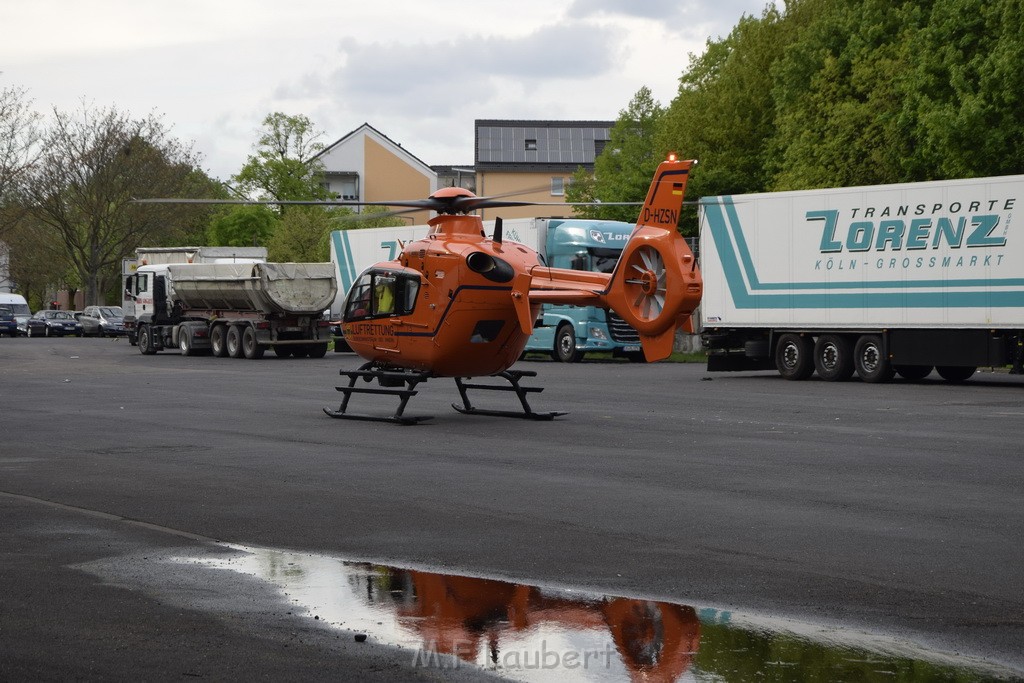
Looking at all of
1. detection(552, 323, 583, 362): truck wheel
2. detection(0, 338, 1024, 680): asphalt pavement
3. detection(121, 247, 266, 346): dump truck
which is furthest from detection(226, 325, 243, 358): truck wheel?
detection(0, 338, 1024, 680): asphalt pavement

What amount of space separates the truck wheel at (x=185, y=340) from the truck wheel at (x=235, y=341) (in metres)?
1.82

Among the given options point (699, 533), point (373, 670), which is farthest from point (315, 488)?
point (373, 670)

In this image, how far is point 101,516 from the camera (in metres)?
10.5

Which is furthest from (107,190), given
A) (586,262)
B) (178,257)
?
(586,262)

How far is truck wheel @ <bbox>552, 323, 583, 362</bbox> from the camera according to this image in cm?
3834

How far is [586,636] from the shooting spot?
6645 millimetres

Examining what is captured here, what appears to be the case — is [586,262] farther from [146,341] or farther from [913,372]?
[146,341]

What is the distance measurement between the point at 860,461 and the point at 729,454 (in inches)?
55.3

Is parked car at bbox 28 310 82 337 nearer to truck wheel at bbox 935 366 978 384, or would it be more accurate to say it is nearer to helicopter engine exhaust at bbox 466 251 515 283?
truck wheel at bbox 935 366 978 384

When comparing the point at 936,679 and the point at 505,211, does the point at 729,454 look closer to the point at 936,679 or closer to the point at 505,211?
the point at 936,679

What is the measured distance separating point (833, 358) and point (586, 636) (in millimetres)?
22932

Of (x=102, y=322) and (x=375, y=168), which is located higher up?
(x=375, y=168)

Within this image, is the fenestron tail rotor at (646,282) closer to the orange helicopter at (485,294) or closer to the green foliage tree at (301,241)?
the orange helicopter at (485,294)

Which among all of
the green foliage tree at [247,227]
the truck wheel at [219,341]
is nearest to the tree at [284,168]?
the green foliage tree at [247,227]
